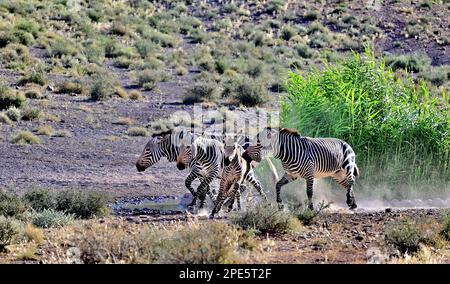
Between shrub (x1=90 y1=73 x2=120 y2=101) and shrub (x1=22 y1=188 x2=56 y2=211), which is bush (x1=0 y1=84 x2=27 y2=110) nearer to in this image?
shrub (x1=90 y1=73 x2=120 y2=101)

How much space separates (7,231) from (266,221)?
11.8ft

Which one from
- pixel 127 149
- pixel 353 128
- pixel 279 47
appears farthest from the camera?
pixel 279 47

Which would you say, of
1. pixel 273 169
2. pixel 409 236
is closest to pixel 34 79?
pixel 273 169

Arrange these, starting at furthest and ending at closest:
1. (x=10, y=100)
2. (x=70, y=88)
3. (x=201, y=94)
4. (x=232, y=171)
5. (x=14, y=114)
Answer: (x=201, y=94) → (x=70, y=88) → (x=10, y=100) → (x=14, y=114) → (x=232, y=171)

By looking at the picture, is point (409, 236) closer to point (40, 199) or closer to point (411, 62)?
point (40, 199)

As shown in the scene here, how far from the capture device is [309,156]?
16.7m

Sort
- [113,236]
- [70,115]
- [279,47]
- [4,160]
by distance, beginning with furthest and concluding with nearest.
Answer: [279,47] → [70,115] → [4,160] → [113,236]

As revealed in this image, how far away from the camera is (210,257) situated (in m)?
9.83

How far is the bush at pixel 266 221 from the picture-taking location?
13.6 m

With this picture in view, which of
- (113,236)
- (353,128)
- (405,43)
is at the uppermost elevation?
(113,236)

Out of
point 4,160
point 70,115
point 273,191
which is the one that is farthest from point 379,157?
point 70,115

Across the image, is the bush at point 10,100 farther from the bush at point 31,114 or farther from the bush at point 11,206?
the bush at point 11,206

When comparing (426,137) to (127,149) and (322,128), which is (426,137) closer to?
(322,128)
